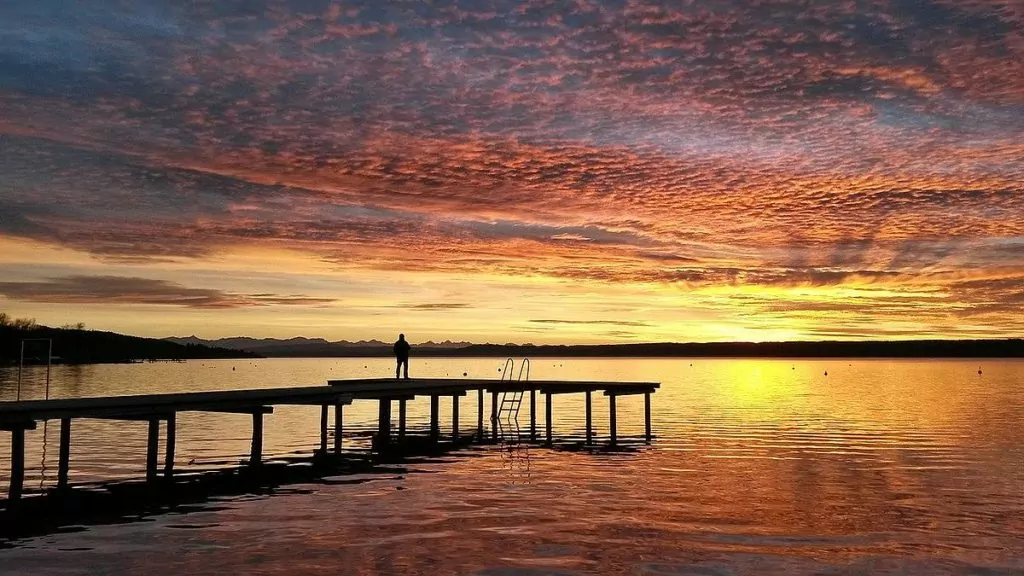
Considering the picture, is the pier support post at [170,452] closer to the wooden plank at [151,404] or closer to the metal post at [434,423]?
the wooden plank at [151,404]

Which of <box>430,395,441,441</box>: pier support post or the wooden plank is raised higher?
the wooden plank

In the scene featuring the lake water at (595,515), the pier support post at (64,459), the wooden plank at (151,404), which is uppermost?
the wooden plank at (151,404)

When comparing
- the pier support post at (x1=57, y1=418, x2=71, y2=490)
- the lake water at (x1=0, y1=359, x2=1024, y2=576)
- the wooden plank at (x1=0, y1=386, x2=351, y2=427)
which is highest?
the wooden plank at (x1=0, y1=386, x2=351, y2=427)

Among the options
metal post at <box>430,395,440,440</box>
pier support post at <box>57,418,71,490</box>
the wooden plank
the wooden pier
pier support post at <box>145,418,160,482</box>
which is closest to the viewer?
the wooden plank

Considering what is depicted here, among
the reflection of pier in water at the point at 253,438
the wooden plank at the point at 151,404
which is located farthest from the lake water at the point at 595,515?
the wooden plank at the point at 151,404

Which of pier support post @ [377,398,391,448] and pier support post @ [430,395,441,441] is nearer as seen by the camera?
pier support post @ [377,398,391,448]

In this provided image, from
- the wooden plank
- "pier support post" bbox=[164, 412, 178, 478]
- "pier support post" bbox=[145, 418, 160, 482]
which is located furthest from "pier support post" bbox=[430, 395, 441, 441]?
"pier support post" bbox=[145, 418, 160, 482]

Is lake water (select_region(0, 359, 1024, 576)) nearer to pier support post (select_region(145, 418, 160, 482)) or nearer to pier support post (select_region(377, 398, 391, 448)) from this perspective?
pier support post (select_region(377, 398, 391, 448))

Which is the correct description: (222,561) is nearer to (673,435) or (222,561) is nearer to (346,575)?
(346,575)

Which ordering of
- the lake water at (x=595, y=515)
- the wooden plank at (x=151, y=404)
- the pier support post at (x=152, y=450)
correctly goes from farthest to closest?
the pier support post at (x=152, y=450) < the wooden plank at (x=151, y=404) < the lake water at (x=595, y=515)

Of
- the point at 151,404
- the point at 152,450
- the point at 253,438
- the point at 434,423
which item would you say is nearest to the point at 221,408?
the point at 152,450

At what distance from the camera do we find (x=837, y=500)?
22484mm

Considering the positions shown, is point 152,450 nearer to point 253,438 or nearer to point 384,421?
point 253,438

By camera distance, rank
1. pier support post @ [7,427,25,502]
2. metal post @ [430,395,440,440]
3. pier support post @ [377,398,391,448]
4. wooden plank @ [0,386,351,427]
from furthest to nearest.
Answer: metal post @ [430,395,440,440] < pier support post @ [377,398,391,448] < pier support post @ [7,427,25,502] < wooden plank @ [0,386,351,427]
